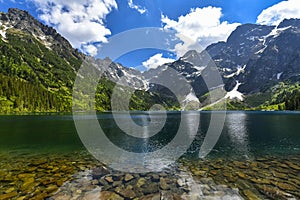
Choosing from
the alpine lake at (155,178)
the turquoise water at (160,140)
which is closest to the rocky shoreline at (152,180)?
the alpine lake at (155,178)

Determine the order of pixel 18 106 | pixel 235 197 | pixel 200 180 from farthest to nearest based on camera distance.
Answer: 1. pixel 18 106
2. pixel 200 180
3. pixel 235 197

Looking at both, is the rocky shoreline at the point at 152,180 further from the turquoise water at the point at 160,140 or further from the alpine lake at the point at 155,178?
the turquoise water at the point at 160,140

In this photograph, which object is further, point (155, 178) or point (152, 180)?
point (155, 178)

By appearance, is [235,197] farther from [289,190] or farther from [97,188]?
[97,188]

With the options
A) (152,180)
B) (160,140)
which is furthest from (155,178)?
(160,140)

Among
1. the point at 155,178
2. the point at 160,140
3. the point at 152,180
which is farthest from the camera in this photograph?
the point at 160,140

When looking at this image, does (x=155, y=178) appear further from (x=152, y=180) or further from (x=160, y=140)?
(x=160, y=140)

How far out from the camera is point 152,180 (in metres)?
19.1

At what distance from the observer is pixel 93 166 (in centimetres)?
2378

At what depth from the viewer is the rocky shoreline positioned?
50.9ft

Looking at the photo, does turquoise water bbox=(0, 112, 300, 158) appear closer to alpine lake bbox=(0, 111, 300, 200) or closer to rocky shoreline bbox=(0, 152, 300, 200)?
alpine lake bbox=(0, 111, 300, 200)

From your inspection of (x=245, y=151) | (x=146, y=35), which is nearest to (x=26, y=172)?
(x=146, y=35)

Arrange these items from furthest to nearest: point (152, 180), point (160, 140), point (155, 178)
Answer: point (160, 140) < point (155, 178) < point (152, 180)

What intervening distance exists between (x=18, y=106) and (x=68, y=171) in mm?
155151
